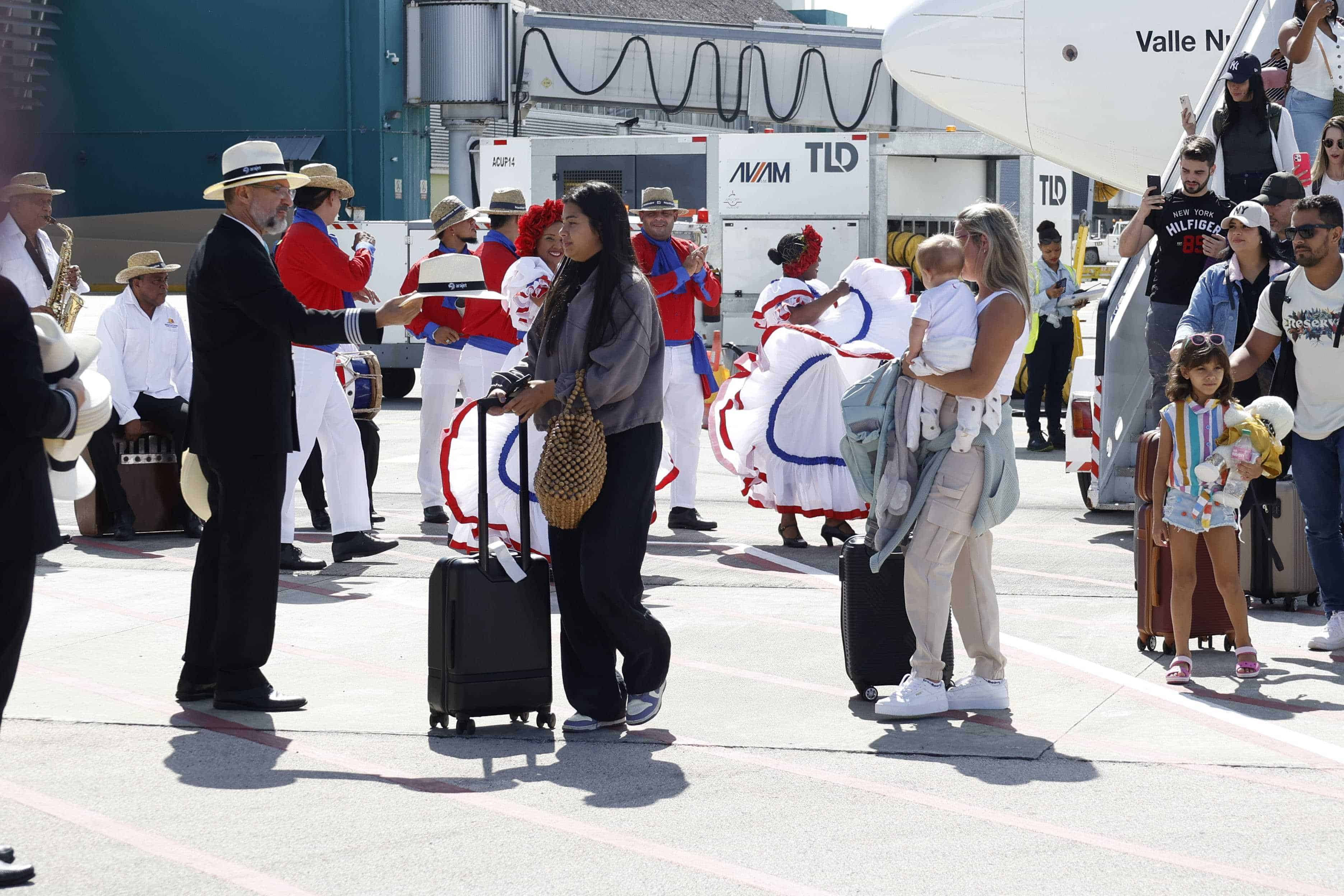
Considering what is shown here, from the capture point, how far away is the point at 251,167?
614cm

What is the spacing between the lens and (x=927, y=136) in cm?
1970

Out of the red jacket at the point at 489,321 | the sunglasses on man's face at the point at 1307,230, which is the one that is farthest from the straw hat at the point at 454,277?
the red jacket at the point at 489,321

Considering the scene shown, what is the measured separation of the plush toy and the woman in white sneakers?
38.4 inches

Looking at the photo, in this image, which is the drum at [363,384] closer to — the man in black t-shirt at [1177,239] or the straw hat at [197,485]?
the straw hat at [197,485]

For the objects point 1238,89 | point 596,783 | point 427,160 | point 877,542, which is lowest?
point 596,783

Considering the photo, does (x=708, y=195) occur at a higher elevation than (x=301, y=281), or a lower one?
higher

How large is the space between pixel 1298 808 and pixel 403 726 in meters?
2.87

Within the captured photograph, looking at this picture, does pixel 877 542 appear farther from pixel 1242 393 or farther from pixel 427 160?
pixel 427 160

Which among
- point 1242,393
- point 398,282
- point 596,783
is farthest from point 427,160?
point 596,783

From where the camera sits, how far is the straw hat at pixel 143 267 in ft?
34.0

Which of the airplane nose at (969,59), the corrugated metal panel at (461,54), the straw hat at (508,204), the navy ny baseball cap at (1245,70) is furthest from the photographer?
the corrugated metal panel at (461,54)

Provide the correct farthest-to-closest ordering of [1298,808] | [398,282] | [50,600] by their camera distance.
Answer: [398,282], [50,600], [1298,808]

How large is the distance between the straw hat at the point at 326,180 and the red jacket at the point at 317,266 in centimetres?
22

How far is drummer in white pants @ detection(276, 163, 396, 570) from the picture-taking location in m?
8.54
